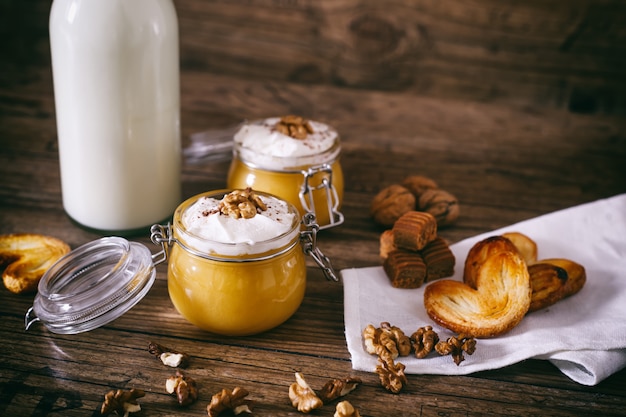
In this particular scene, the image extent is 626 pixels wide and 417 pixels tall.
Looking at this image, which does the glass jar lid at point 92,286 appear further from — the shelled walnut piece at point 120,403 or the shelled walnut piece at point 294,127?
the shelled walnut piece at point 294,127

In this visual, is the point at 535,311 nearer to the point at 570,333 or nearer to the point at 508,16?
the point at 570,333

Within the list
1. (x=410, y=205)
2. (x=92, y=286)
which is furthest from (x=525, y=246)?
(x=92, y=286)

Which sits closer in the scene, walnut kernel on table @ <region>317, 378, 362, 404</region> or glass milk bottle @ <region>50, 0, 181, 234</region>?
walnut kernel on table @ <region>317, 378, 362, 404</region>

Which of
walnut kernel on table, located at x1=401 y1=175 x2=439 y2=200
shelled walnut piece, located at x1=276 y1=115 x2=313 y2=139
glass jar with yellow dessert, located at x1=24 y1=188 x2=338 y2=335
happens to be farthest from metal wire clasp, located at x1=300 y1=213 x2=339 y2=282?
walnut kernel on table, located at x1=401 y1=175 x2=439 y2=200

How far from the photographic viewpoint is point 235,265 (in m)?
0.94

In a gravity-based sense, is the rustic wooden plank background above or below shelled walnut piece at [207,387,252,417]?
above

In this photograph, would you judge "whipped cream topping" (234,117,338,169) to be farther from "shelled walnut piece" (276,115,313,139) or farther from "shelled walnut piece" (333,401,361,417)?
"shelled walnut piece" (333,401,361,417)

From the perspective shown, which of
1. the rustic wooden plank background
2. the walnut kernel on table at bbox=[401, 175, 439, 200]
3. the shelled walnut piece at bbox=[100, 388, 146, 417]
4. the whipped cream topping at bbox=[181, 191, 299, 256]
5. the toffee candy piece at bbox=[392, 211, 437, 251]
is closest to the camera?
the shelled walnut piece at bbox=[100, 388, 146, 417]

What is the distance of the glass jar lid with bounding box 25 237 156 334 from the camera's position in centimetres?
94

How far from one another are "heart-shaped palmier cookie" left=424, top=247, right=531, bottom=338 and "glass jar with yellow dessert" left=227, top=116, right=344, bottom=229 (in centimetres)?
26

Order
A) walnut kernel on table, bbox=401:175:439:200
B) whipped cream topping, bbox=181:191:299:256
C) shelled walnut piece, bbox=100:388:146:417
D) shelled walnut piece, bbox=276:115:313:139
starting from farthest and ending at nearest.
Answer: walnut kernel on table, bbox=401:175:439:200
shelled walnut piece, bbox=276:115:313:139
whipped cream topping, bbox=181:191:299:256
shelled walnut piece, bbox=100:388:146:417

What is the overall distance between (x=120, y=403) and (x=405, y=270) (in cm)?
50

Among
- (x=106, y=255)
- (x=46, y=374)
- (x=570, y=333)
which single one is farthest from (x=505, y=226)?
(x=46, y=374)

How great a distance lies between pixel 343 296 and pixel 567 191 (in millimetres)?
702
